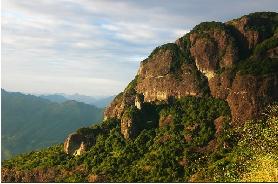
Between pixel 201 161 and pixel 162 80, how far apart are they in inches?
1529

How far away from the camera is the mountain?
98000mm

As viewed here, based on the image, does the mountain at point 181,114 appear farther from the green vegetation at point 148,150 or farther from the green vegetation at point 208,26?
the green vegetation at point 208,26

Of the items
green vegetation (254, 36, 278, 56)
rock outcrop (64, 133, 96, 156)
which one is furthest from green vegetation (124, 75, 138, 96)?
green vegetation (254, 36, 278, 56)

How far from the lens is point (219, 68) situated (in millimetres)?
120625

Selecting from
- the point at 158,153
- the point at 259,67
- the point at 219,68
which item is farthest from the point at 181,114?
the point at 259,67

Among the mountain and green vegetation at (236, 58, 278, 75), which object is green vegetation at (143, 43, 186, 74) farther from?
green vegetation at (236, 58, 278, 75)

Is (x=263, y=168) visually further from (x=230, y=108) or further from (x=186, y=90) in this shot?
(x=186, y=90)

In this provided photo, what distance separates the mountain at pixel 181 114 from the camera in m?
98.0

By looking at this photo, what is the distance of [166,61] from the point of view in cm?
12888

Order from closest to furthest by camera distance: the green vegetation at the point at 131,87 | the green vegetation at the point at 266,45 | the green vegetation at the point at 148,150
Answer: the green vegetation at the point at 148,150 < the green vegetation at the point at 266,45 < the green vegetation at the point at 131,87

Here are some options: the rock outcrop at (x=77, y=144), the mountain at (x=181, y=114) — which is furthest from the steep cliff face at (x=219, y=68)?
the rock outcrop at (x=77, y=144)

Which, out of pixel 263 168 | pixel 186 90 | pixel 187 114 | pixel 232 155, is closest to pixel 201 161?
pixel 232 155

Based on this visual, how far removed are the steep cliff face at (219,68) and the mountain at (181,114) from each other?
203 millimetres

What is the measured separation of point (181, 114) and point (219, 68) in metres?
14.0
